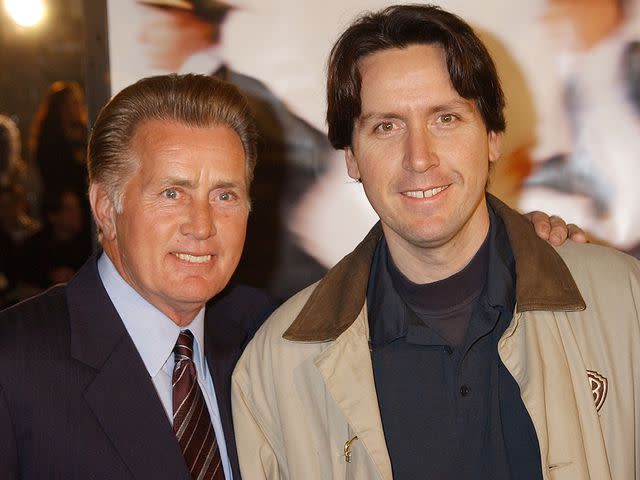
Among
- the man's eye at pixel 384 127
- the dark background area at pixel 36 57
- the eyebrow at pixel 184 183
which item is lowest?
the eyebrow at pixel 184 183

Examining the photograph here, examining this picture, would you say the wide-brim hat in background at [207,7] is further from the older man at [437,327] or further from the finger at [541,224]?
the finger at [541,224]

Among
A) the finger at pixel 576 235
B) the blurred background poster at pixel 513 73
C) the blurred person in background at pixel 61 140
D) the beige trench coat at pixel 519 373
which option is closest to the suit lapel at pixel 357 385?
the beige trench coat at pixel 519 373

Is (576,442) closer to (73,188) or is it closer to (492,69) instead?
(492,69)

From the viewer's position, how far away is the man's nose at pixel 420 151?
7.70 ft

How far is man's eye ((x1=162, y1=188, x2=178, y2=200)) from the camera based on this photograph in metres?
2.45

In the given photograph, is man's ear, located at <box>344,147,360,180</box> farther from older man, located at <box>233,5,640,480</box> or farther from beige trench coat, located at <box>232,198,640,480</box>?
beige trench coat, located at <box>232,198,640,480</box>

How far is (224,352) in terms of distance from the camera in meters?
2.68

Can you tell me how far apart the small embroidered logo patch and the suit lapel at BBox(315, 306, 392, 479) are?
526 millimetres

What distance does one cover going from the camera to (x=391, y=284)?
2.54 m

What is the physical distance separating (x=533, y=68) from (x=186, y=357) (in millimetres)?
1811

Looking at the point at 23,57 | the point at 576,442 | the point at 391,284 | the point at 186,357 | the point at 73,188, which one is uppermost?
the point at 23,57

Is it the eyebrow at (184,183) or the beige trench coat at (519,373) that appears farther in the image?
the eyebrow at (184,183)

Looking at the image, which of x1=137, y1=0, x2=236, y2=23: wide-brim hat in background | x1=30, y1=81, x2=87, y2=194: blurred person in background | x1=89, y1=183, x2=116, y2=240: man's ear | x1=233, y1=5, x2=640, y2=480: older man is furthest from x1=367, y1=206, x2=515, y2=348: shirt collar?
x1=30, y1=81, x2=87, y2=194: blurred person in background

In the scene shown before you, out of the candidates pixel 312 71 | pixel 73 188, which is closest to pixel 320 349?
pixel 312 71
